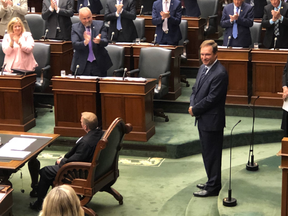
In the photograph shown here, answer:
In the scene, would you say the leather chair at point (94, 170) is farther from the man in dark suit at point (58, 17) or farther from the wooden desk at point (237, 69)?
the man in dark suit at point (58, 17)

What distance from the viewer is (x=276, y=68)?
6.76m

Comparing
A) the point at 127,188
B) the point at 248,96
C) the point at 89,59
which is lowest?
the point at 127,188

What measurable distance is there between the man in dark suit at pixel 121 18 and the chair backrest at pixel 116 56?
0.47m

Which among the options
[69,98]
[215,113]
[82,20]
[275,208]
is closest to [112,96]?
[69,98]

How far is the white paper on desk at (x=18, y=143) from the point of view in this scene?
183 inches

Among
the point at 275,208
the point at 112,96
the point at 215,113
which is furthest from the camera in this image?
the point at 112,96

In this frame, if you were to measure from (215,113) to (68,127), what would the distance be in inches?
92.2

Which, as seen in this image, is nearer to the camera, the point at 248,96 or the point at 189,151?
the point at 189,151

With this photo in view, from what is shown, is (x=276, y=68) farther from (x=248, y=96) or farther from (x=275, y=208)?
(x=275, y=208)

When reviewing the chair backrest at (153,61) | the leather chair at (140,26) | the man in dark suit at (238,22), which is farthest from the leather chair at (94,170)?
the leather chair at (140,26)

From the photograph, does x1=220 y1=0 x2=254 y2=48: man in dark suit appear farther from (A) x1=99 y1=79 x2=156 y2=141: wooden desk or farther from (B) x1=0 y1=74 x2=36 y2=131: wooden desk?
(B) x1=0 y1=74 x2=36 y2=131: wooden desk

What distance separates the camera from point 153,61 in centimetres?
701

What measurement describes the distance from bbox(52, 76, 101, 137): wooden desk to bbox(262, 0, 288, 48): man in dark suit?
2.51 m

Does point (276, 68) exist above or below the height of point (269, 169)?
above
